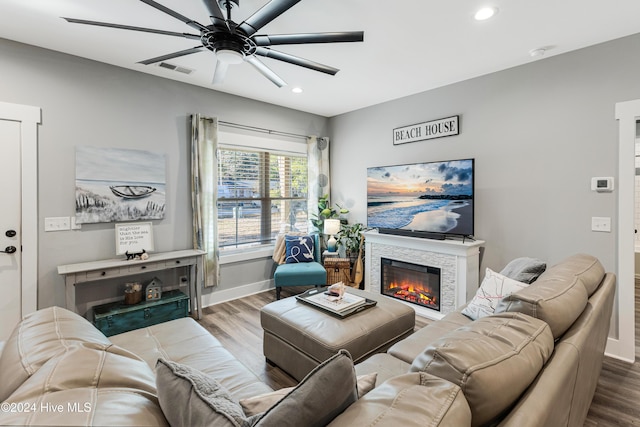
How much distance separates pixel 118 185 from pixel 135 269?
0.95 m

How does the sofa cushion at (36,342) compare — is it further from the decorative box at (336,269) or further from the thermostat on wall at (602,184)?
the thermostat on wall at (602,184)

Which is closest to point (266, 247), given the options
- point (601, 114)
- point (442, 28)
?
point (442, 28)

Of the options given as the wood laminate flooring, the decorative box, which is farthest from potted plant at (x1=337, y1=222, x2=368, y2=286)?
the wood laminate flooring

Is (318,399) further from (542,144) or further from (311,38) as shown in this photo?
(542,144)

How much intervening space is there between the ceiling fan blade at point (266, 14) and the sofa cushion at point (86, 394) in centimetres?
173

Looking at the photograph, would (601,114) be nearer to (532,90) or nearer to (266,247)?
(532,90)

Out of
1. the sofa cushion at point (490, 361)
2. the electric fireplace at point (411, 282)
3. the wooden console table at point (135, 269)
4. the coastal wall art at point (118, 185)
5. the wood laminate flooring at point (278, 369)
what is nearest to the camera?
the sofa cushion at point (490, 361)

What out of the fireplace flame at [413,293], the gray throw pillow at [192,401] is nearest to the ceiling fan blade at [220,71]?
the gray throw pillow at [192,401]

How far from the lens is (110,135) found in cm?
319

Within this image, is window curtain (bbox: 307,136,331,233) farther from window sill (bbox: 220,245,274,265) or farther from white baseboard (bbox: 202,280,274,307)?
white baseboard (bbox: 202,280,274,307)

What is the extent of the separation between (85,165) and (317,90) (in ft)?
9.04

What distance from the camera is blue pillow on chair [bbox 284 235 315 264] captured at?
430cm

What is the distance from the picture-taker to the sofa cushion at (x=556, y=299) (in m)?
1.21

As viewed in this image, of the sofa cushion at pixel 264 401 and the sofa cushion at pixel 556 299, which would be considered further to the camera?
the sofa cushion at pixel 556 299
